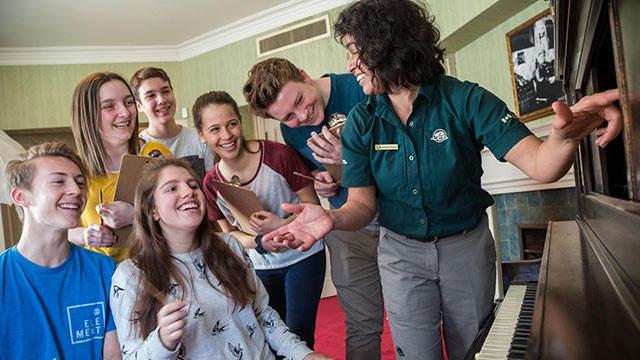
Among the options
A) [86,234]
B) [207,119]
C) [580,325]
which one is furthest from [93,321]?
[580,325]

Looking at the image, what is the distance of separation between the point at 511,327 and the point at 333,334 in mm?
2816

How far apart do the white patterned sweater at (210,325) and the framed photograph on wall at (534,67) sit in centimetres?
239

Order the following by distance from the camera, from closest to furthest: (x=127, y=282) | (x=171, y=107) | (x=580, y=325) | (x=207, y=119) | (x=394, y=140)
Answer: (x=580, y=325) < (x=394, y=140) < (x=127, y=282) < (x=207, y=119) < (x=171, y=107)

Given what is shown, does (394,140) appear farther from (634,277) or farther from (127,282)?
(127,282)

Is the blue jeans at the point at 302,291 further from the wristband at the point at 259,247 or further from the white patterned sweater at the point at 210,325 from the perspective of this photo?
the white patterned sweater at the point at 210,325

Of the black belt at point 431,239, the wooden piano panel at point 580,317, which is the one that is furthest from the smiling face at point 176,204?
the wooden piano panel at point 580,317

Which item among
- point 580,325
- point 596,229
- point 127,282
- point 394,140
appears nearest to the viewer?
point 580,325

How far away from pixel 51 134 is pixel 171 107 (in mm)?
4536

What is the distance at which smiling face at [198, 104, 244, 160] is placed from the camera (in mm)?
1941

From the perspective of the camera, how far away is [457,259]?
1.26m

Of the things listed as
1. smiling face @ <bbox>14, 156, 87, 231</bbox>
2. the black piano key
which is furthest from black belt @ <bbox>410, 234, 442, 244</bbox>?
smiling face @ <bbox>14, 156, 87, 231</bbox>

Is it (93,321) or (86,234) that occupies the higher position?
(86,234)

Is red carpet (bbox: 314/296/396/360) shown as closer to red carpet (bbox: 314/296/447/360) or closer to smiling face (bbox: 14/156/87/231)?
red carpet (bbox: 314/296/447/360)

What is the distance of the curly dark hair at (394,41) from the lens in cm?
123
